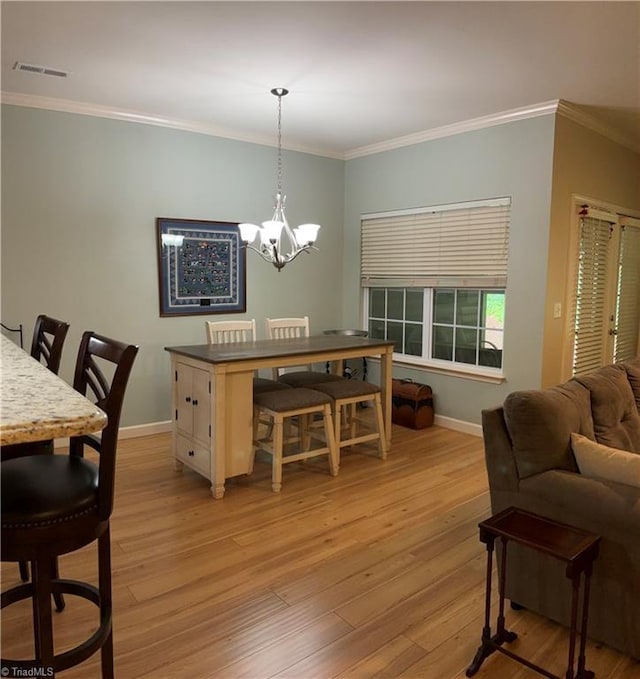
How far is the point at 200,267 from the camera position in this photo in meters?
4.72

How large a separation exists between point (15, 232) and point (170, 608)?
9.72 ft

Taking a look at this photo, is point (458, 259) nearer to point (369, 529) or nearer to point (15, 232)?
point (369, 529)

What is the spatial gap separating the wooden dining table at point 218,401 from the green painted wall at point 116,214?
1.01 m

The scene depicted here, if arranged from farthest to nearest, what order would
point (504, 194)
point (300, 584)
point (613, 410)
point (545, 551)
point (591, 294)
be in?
point (591, 294) < point (504, 194) < point (613, 410) < point (300, 584) < point (545, 551)

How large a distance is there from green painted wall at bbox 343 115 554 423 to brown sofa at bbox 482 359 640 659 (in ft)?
6.12

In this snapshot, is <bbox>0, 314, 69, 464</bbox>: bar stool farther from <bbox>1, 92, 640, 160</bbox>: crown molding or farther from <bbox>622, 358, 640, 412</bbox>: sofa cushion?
<bbox>622, 358, 640, 412</bbox>: sofa cushion

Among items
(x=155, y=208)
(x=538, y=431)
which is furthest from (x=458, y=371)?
(x=155, y=208)

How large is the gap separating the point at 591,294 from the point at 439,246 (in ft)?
4.59

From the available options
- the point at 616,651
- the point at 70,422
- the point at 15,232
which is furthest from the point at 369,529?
the point at 15,232

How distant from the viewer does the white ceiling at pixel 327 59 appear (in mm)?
2625

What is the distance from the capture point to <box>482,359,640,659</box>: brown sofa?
1.89 meters

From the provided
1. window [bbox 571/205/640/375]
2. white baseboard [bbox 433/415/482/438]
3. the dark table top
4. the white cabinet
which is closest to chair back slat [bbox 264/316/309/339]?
the dark table top

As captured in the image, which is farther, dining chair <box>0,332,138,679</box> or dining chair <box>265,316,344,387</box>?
dining chair <box>265,316,344,387</box>

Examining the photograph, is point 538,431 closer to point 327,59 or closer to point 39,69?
point 327,59
